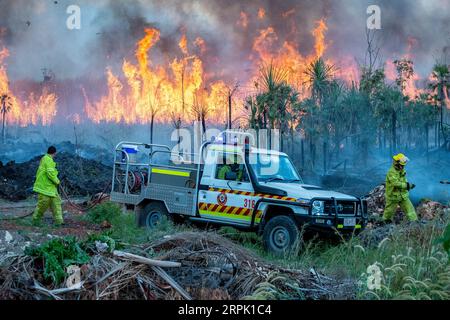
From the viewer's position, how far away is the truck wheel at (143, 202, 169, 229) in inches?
533

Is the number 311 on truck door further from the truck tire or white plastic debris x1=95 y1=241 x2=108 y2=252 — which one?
white plastic debris x1=95 y1=241 x2=108 y2=252

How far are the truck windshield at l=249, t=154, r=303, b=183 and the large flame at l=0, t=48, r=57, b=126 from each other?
3140 centimetres

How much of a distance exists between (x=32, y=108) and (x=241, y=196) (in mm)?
33794

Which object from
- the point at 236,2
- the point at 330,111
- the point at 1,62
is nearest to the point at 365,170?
the point at 330,111

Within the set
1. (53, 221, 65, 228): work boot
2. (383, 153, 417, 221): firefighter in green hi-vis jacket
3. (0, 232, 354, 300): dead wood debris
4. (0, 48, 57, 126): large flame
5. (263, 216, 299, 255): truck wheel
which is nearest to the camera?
(0, 232, 354, 300): dead wood debris

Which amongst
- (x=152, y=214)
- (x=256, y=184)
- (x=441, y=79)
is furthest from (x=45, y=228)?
(x=441, y=79)

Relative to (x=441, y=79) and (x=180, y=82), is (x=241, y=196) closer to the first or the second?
(x=180, y=82)

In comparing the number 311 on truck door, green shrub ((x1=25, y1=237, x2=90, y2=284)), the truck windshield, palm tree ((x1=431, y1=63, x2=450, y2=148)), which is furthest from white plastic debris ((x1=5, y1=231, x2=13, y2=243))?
palm tree ((x1=431, y1=63, x2=450, y2=148))

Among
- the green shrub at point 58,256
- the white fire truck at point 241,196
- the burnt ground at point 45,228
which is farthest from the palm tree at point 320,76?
the green shrub at point 58,256

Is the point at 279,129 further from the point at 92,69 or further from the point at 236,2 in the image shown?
the point at 92,69

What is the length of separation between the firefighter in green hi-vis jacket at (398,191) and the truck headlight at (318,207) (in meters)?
3.53

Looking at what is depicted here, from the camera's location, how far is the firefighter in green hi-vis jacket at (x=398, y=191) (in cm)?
1423

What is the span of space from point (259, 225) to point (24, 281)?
20.8 feet

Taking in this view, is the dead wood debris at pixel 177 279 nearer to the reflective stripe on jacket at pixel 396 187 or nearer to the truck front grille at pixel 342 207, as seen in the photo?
the truck front grille at pixel 342 207
